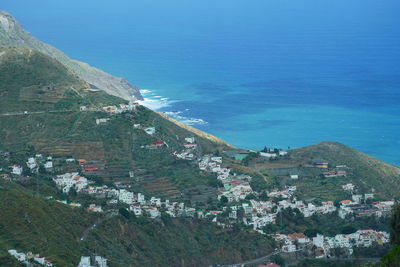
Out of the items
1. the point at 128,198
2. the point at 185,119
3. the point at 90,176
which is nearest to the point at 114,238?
the point at 128,198

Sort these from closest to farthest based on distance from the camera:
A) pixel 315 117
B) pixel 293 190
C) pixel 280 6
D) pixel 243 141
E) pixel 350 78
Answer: pixel 293 190, pixel 243 141, pixel 315 117, pixel 350 78, pixel 280 6

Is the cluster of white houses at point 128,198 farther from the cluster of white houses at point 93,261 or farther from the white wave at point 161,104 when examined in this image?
the white wave at point 161,104

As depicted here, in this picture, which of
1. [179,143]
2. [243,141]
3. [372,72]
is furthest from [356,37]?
[179,143]

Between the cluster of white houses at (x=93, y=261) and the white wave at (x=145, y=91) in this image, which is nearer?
the cluster of white houses at (x=93, y=261)

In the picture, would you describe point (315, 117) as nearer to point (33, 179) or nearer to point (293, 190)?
point (293, 190)

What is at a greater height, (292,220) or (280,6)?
(280,6)

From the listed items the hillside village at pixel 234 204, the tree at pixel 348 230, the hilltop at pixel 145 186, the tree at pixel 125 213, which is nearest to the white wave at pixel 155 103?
the hilltop at pixel 145 186

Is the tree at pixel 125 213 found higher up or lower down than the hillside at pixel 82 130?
lower down
